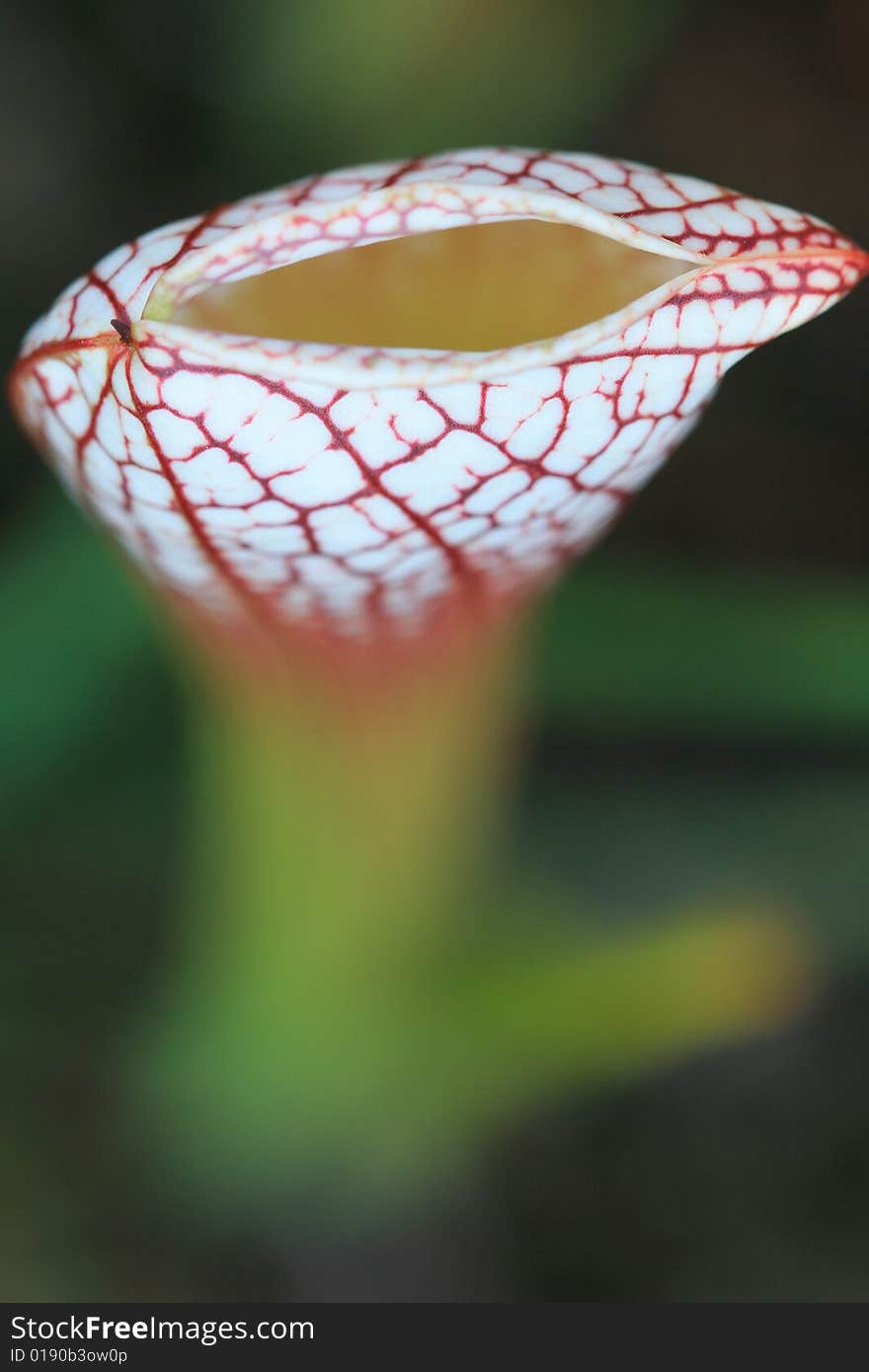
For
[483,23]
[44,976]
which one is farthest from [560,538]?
[44,976]

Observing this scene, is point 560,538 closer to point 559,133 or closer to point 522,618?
point 522,618

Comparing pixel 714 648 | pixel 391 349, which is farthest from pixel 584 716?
pixel 391 349

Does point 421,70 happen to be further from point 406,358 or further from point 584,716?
point 406,358

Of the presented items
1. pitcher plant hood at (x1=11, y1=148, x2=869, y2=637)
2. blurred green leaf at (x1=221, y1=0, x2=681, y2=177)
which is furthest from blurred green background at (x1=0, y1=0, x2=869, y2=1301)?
pitcher plant hood at (x1=11, y1=148, x2=869, y2=637)

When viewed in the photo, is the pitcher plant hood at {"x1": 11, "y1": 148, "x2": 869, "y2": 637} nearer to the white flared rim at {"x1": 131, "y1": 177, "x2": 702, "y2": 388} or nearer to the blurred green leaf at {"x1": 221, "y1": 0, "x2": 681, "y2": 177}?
the white flared rim at {"x1": 131, "y1": 177, "x2": 702, "y2": 388}

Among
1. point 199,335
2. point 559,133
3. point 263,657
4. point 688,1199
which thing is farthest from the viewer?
point 688,1199

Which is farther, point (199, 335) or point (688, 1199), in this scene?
point (688, 1199)

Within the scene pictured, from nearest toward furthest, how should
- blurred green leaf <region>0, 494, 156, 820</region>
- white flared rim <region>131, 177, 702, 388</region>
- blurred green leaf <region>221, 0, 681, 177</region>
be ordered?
white flared rim <region>131, 177, 702, 388</region> < blurred green leaf <region>0, 494, 156, 820</region> < blurred green leaf <region>221, 0, 681, 177</region>
